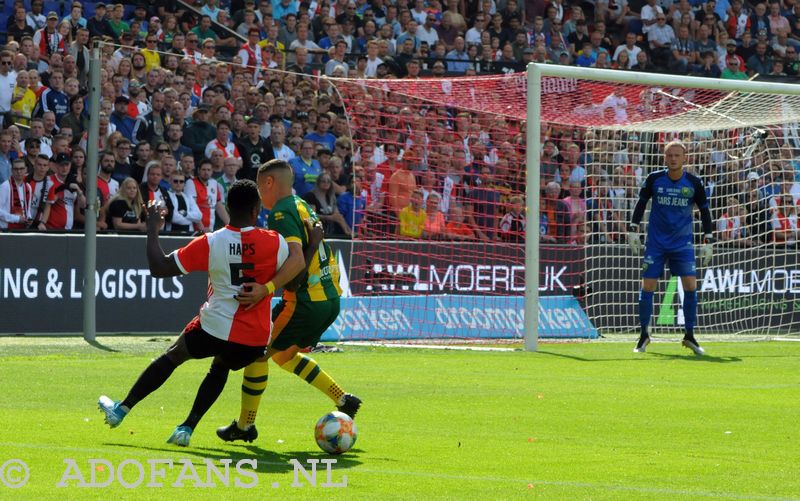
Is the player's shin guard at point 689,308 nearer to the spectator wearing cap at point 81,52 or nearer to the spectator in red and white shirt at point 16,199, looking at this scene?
the spectator in red and white shirt at point 16,199

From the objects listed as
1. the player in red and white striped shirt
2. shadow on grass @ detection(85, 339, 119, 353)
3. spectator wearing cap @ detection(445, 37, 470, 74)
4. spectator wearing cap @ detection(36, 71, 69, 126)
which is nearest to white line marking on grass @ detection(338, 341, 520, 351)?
shadow on grass @ detection(85, 339, 119, 353)

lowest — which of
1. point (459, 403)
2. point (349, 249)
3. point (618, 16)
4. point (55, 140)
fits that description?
point (459, 403)

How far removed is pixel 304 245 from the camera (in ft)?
29.5

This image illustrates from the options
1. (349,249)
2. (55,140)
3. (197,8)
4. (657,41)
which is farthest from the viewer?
(657,41)

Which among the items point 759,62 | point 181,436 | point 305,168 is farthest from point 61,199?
point 759,62

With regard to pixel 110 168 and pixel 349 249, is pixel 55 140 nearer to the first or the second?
pixel 110 168

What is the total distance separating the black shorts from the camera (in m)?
8.33

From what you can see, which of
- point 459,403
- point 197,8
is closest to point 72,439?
point 459,403

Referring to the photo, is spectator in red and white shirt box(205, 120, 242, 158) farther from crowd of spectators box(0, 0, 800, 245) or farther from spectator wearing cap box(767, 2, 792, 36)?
spectator wearing cap box(767, 2, 792, 36)

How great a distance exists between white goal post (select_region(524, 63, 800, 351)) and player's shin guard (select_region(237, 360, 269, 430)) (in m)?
Answer: 8.62

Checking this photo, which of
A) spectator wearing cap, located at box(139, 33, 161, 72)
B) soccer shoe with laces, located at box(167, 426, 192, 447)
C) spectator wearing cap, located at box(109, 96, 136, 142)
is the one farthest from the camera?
spectator wearing cap, located at box(139, 33, 161, 72)

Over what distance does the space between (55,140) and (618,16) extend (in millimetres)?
16477

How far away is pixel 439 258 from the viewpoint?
2048 cm

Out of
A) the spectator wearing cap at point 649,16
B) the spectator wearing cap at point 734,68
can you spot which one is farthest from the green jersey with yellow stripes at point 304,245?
the spectator wearing cap at point 649,16
